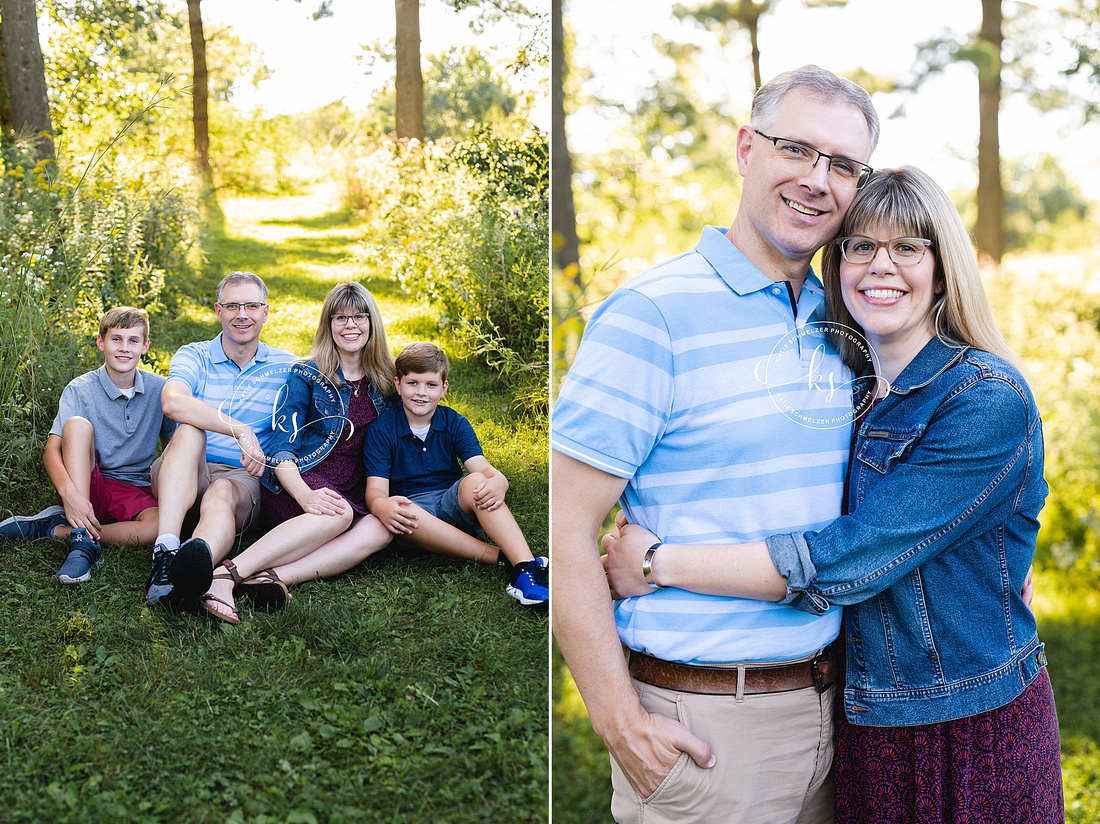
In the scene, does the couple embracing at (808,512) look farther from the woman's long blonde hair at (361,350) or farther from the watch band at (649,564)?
the woman's long blonde hair at (361,350)

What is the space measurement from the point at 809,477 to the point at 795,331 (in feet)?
1.22

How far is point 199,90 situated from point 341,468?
1257 mm

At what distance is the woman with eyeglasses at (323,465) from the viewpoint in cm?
256

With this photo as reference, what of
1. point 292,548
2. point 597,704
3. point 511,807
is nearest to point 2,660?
point 292,548

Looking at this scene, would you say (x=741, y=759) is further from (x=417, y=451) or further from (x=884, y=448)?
(x=417, y=451)

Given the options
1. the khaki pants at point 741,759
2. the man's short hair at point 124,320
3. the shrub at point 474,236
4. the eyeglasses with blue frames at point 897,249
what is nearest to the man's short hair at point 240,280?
the man's short hair at point 124,320

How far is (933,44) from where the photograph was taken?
654cm

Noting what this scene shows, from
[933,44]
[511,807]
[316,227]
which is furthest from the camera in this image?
[933,44]

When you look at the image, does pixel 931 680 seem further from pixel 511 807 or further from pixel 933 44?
pixel 933 44

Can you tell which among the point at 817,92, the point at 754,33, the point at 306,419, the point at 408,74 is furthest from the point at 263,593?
the point at 754,33

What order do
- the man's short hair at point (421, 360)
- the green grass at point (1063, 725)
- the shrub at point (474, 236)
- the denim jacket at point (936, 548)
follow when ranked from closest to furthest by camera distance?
the denim jacket at point (936, 548)
the man's short hair at point (421, 360)
the shrub at point (474, 236)
the green grass at point (1063, 725)

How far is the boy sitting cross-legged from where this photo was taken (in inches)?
102

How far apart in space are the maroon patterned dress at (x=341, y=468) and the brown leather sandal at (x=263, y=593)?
0.18m

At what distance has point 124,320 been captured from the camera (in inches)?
103
